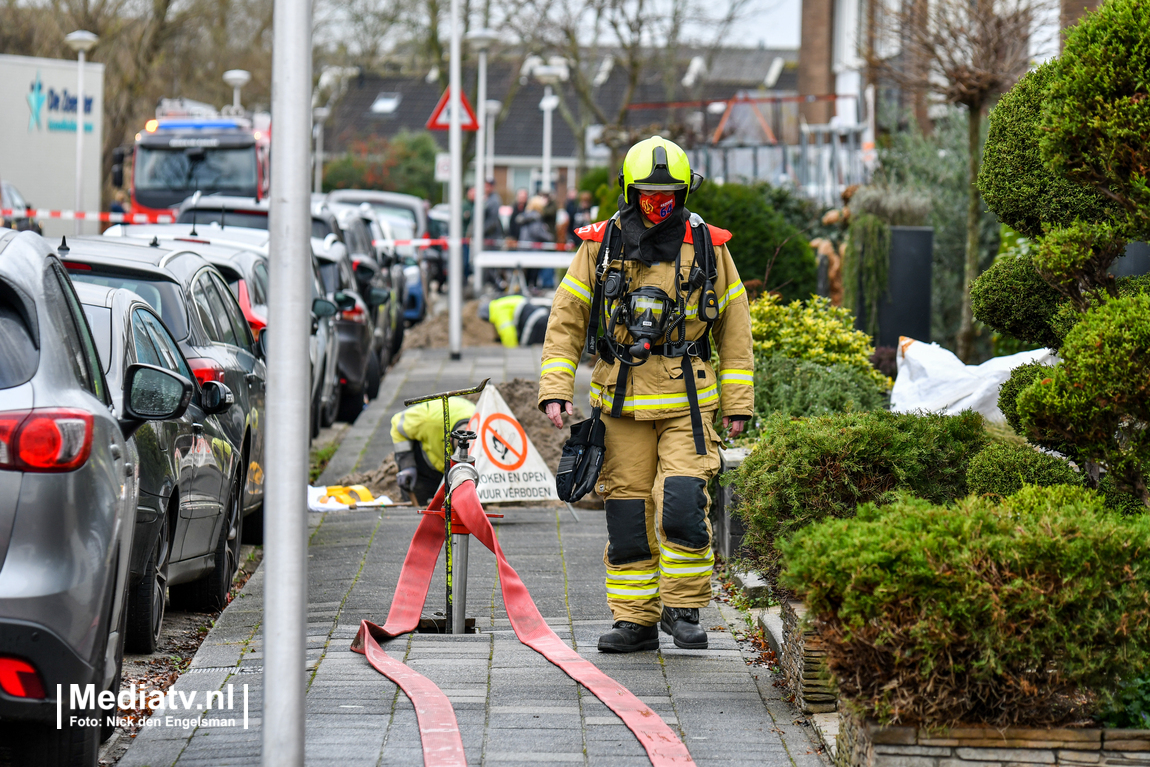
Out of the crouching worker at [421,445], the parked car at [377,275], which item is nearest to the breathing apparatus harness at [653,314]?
the crouching worker at [421,445]

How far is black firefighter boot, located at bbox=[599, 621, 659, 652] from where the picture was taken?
18.0 ft

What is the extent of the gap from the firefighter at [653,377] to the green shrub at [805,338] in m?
2.62

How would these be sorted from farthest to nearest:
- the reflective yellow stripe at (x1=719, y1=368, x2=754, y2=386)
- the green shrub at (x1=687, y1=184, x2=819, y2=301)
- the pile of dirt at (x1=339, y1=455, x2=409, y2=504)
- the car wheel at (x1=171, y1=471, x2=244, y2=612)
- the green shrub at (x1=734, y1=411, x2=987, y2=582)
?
1. the green shrub at (x1=687, y1=184, x2=819, y2=301)
2. the pile of dirt at (x1=339, y1=455, x2=409, y2=504)
3. the car wheel at (x1=171, y1=471, x2=244, y2=612)
4. the reflective yellow stripe at (x1=719, y1=368, x2=754, y2=386)
5. the green shrub at (x1=734, y1=411, x2=987, y2=582)

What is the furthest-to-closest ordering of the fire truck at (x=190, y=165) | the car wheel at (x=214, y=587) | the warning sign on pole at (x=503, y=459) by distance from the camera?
1. the fire truck at (x=190, y=165)
2. the warning sign on pole at (x=503, y=459)
3. the car wheel at (x=214, y=587)

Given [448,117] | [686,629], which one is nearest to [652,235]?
[686,629]

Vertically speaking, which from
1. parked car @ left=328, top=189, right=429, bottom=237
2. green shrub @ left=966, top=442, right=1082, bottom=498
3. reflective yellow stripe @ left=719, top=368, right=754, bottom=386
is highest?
parked car @ left=328, top=189, right=429, bottom=237

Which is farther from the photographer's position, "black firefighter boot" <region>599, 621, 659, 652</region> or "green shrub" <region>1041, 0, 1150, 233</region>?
"black firefighter boot" <region>599, 621, 659, 652</region>

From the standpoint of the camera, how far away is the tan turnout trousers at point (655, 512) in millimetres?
5441

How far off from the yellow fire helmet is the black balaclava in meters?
0.07

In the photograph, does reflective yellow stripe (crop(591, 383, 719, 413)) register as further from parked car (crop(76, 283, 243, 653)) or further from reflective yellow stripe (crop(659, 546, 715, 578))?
parked car (crop(76, 283, 243, 653))

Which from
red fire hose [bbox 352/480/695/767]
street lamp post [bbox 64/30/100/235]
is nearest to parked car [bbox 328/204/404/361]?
street lamp post [bbox 64/30/100/235]

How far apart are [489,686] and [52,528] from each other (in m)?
1.79

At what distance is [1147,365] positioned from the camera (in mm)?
3885

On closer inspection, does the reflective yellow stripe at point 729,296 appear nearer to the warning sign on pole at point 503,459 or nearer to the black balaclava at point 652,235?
the black balaclava at point 652,235
